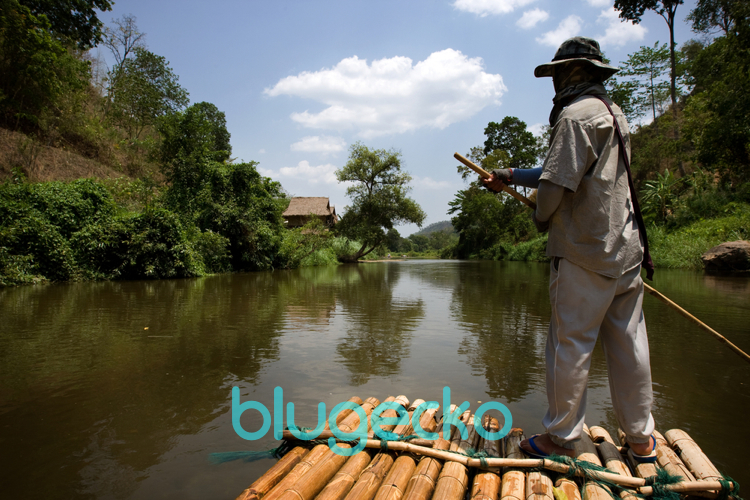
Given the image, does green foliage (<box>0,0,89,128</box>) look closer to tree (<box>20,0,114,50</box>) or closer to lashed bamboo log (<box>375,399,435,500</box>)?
tree (<box>20,0,114,50</box>)

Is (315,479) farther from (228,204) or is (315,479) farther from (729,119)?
(729,119)

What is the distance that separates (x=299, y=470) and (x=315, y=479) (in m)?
0.11

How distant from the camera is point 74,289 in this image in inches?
366

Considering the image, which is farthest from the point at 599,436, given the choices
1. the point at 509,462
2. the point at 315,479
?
the point at 315,479

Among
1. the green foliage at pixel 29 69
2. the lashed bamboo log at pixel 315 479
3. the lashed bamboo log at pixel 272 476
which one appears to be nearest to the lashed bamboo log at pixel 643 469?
the lashed bamboo log at pixel 315 479

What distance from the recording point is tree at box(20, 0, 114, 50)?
2072cm

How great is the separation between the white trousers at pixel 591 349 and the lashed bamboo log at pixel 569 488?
0.69 ft

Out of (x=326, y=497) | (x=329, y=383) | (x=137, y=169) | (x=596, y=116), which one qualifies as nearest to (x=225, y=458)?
(x=326, y=497)

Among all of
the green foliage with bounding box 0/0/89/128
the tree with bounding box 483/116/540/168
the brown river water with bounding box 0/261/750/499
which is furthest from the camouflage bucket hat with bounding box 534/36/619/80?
the tree with bounding box 483/116/540/168

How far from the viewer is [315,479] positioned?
1634 mm

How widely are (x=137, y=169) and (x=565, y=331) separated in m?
27.0

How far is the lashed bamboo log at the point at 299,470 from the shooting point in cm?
154

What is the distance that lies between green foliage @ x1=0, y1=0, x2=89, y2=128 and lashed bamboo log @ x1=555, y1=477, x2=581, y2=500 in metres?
20.4

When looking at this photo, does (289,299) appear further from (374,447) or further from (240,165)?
(240,165)
